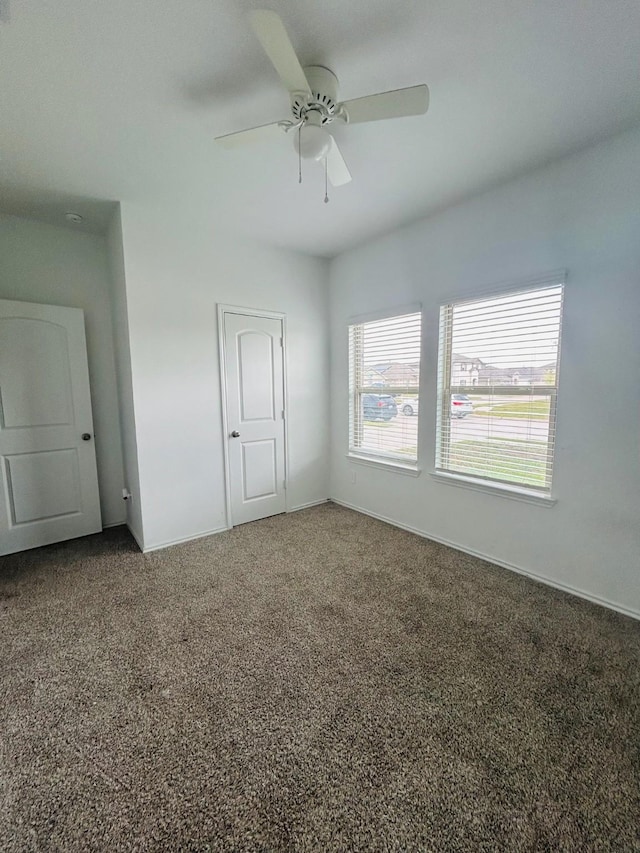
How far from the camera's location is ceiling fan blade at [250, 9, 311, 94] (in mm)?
1082

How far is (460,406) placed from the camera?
9.22 feet

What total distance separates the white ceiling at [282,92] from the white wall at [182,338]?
0.39 m

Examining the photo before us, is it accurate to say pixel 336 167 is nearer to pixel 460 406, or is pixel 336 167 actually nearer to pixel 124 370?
pixel 460 406

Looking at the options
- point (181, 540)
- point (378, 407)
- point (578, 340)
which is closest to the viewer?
point (578, 340)

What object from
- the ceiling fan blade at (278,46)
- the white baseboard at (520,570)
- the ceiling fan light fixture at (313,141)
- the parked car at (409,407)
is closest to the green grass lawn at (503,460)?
the parked car at (409,407)

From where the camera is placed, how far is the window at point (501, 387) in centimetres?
232

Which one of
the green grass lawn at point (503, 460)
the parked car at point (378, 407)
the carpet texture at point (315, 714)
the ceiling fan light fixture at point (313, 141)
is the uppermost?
the ceiling fan light fixture at point (313, 141)

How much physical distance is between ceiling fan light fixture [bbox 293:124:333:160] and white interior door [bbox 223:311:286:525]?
1.79 metres

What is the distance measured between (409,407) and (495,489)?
103cm

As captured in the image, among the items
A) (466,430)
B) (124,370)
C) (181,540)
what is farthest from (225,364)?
(466,430)

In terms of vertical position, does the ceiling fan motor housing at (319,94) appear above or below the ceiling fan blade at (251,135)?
above

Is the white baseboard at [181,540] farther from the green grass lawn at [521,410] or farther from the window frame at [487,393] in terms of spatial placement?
the green grass lawn at [521,410]

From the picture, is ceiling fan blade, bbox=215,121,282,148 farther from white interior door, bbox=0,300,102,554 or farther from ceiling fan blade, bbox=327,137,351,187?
white interior door, bbox=0,300,102,554

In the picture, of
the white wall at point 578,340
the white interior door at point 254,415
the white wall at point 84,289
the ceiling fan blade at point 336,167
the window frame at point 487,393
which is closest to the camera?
the ceiling fan blade at point 336,167
